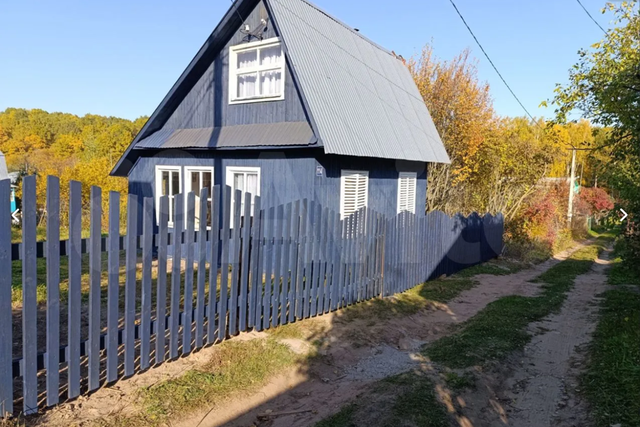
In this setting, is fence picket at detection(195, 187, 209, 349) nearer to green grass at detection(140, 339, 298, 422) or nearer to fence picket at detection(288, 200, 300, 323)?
green grass at detection(140, 339, 298, 422)

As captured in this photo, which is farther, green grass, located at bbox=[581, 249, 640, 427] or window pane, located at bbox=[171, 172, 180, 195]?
window pane, located at bbox=[171, 172, 180, 195]

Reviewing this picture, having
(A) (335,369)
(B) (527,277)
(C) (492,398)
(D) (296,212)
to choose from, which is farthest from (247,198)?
(B) (527,277)

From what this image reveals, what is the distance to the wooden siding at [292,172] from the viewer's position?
34.0 ft

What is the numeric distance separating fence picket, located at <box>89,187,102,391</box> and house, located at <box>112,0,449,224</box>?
5.91 metres

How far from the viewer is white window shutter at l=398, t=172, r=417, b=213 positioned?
13.8 m

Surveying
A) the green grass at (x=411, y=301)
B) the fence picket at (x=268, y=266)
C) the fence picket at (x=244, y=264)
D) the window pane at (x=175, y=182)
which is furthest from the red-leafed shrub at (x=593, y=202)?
the fence picket at (x=244, y=264)

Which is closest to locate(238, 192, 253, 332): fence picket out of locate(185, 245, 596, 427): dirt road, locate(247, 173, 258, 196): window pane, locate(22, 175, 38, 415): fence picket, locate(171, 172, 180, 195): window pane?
locate(185, 245, 596, 427): dirt road

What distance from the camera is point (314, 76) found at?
1063 cm

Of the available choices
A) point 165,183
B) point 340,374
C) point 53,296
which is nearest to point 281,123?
point 165,183

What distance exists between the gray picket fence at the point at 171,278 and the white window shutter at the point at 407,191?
3.72 meters

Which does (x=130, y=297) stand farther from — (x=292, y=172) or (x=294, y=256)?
(x=292, y=172)

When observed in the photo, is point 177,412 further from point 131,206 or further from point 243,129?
point 243,129

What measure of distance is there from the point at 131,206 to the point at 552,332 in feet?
22.0

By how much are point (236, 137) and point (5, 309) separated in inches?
312
